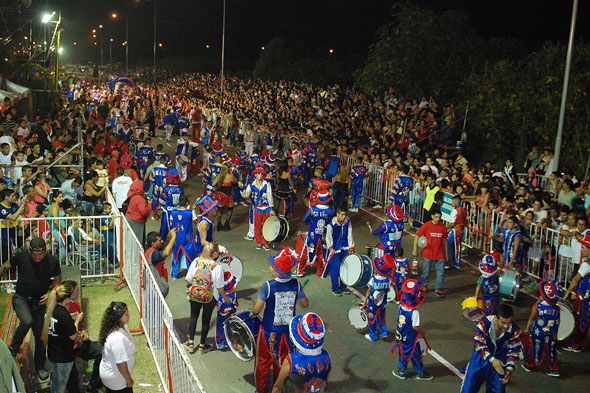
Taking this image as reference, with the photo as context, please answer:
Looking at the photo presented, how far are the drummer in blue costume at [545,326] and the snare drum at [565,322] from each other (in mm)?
511

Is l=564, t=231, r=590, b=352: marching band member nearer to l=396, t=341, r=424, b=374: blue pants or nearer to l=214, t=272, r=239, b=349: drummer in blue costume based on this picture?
l=396, t=341, r=424, b=374: blue pants

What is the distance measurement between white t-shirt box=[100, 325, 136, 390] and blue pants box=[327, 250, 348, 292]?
18.6 feet

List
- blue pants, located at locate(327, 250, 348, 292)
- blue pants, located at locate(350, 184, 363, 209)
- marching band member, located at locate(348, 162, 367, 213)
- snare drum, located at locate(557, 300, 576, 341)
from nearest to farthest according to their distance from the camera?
snare drum, located at locate(557, 300, 576, 341), blue pants, located at locate(327, 250, 348, 292), marching band member, located at locate(348, 162, 367, 213), blue pants, located at locate(350, 184, 363, 209)

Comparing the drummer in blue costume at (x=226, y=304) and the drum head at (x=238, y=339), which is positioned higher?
the drummer in blue costume at (x=226, y=304)

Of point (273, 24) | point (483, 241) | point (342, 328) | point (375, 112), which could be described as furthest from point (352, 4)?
point (342, 328)

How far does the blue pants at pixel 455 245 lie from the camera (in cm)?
1345

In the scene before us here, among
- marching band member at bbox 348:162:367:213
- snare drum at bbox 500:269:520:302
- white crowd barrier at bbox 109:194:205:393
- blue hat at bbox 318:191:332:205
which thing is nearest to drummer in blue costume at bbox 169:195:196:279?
white crowd barrier at bbox 109:194:205:393

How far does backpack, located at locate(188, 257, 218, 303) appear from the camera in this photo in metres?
8.50

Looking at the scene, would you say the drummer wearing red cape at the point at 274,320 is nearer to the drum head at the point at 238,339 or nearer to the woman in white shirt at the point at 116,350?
the drum head at the point at 238,339

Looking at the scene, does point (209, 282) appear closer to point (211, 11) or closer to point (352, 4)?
point (352, 4)

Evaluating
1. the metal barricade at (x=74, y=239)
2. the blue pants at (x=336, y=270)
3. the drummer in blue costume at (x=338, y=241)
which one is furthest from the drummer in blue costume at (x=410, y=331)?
the metal barricade at (x=74, y=239)

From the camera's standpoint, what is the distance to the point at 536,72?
21.4 m

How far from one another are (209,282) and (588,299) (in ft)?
18.9

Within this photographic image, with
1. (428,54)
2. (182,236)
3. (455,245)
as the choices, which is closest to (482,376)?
(182,236)
